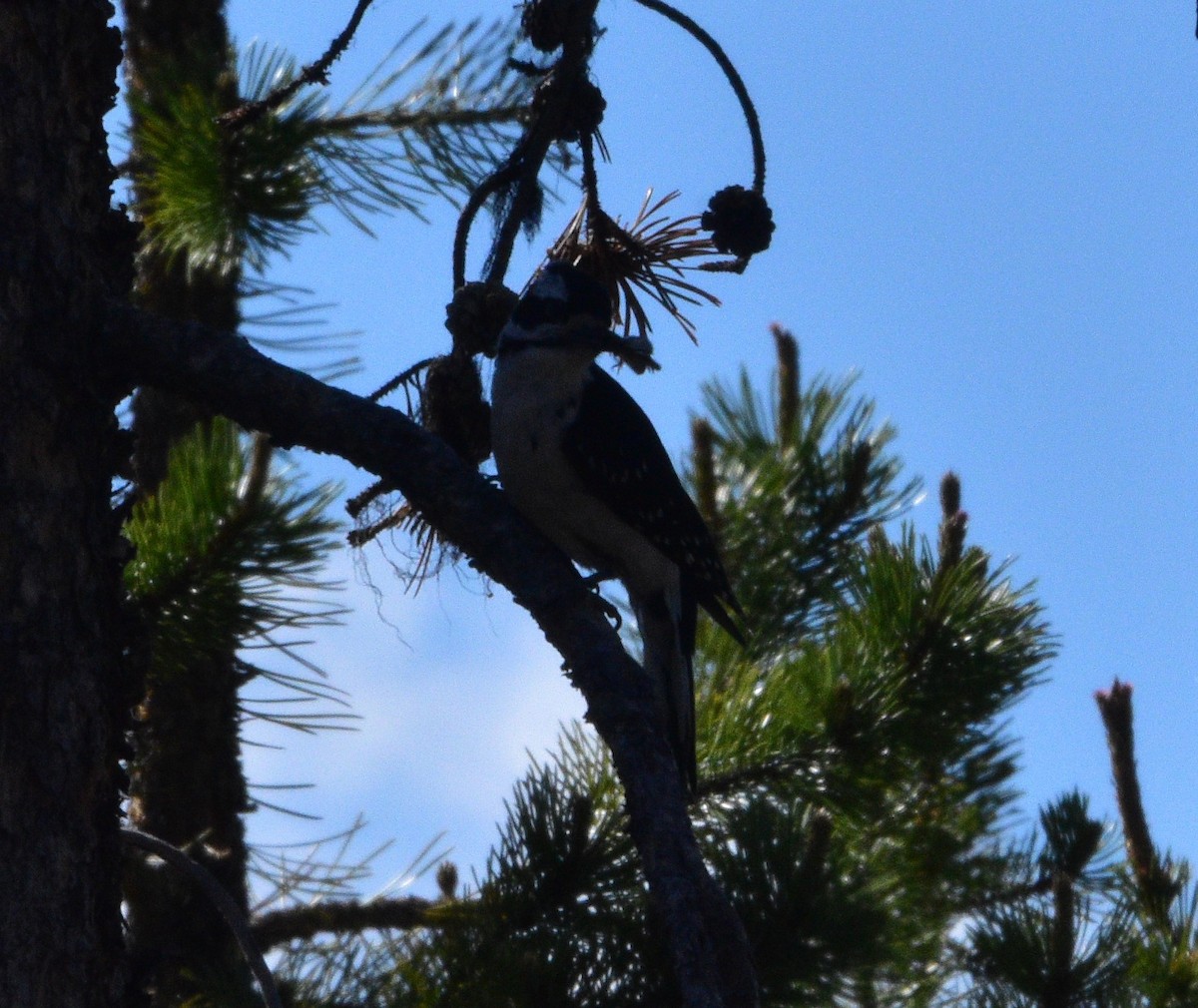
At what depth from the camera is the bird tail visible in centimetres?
287

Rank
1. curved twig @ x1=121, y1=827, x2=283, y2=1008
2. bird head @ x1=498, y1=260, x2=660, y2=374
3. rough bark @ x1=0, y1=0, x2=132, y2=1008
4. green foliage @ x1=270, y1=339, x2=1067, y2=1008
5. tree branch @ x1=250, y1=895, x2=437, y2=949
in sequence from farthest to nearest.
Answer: tree branch @ x1=250, y1=895, x2=437, y2=949, bird head @ x1=498, y1=260, x2=660, y2=374, green foliage @ x1=270, y1=339, x2=1067, y2=1008, curved twig @ x1=121, y1=827, x2=283, y2=1008, rough bark @ x1=0, y1=0, x2=132, y2=1008

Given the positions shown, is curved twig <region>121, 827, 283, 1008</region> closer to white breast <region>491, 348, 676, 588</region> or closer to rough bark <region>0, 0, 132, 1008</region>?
rough bark <region>0, 0, 132, 1008</region>

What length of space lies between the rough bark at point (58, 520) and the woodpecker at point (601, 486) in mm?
1013

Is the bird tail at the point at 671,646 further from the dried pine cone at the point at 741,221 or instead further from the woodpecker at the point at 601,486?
the dried pine cone at the point at 741,221

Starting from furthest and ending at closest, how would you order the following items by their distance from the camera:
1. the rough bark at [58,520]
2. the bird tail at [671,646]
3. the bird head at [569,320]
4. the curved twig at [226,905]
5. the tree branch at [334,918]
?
the tree branch at [334,918] < the bird tail at [671,646] < the bird head at [569,320] < the curved twig at [226,905] < the rough bark at [58,520]

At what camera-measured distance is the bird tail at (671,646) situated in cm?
287

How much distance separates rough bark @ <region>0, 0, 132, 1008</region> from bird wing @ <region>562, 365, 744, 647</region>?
116 centimetres

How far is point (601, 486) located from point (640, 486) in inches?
4.4

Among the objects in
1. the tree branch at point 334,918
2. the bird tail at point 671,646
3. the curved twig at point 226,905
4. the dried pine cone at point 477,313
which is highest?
the dried pine cone at point 477,313

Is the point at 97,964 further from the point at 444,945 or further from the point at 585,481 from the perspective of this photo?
the point at 585,481

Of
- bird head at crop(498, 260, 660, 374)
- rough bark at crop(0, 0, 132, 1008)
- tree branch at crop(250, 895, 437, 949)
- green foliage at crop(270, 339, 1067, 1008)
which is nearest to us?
rough bark at crop(0, 0, 132, 1008)

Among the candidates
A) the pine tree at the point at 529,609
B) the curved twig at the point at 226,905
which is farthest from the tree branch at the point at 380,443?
the curved twig at the point at 226,905

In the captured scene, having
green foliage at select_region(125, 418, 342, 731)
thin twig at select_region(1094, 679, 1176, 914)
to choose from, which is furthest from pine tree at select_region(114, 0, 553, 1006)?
thin twig at select_region(1094, 679, 1176, 914)

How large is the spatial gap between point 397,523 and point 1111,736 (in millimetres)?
1785
